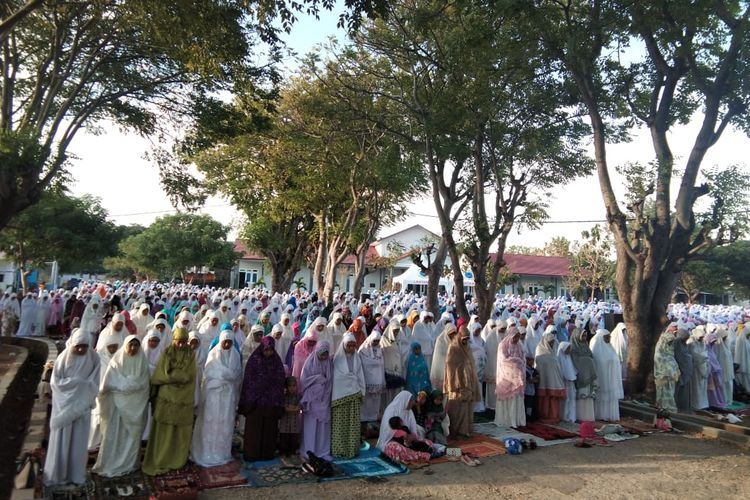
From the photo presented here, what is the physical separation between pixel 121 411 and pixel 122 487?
67 cm

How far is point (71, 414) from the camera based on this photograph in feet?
15.4

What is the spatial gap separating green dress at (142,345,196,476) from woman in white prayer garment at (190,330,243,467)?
223 mm

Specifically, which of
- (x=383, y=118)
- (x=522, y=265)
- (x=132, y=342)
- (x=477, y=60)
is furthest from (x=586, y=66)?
(x=522, y=265)

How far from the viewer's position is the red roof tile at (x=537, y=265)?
139 ft

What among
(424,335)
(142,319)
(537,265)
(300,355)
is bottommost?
(300,355)

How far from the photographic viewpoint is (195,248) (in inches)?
1427

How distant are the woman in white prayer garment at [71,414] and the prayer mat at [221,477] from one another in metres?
1.04

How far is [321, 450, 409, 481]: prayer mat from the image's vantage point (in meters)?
5.41

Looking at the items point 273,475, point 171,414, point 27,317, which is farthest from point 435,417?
point 27,317

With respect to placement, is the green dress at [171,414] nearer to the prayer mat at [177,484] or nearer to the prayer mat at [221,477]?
the prayer mat at [177,484]

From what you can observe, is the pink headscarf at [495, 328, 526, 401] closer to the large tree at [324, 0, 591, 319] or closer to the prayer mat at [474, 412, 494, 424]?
the prayer mat at [474, 412, 494, 424]

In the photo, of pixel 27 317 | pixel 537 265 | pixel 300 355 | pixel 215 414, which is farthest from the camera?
pixel 537 265

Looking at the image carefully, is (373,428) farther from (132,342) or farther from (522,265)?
(522,265)

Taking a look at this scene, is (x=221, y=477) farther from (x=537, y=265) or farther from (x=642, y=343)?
(x=537, y=265)
